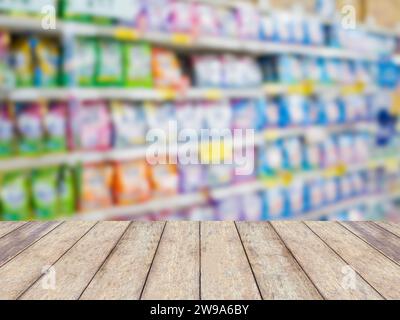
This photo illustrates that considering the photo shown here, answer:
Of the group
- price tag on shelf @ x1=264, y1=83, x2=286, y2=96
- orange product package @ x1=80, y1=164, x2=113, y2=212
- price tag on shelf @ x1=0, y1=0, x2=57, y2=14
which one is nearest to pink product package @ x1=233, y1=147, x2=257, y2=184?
price tag on shelf @ x1=264, y1=83, x2=286, y2=96

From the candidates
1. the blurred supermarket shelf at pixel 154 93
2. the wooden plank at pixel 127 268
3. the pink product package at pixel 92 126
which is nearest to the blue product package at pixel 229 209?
the blurred supermarket shelf at pixel 154 93

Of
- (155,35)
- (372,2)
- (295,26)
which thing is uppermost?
(372,2)

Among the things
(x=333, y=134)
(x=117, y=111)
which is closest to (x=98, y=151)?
(x=117, y=111)

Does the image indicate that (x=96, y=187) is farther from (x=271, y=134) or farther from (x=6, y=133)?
(x=271, y=134)

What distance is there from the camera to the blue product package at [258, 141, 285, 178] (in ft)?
9.07

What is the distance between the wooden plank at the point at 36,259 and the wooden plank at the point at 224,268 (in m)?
0.51

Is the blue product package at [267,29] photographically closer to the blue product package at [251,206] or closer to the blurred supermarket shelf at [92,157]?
the blurred supermarket shelf at [92,157]

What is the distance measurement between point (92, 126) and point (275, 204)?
1428 millimetres

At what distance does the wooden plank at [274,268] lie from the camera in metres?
1.15

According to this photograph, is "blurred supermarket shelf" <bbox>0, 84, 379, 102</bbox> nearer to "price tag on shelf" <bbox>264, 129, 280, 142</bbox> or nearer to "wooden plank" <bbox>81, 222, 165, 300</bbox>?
"price tag on shelf" <bbox>264, 129, 280, 142</bbox>

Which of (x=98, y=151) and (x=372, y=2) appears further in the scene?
(x=372, y=2)

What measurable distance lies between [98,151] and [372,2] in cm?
258
